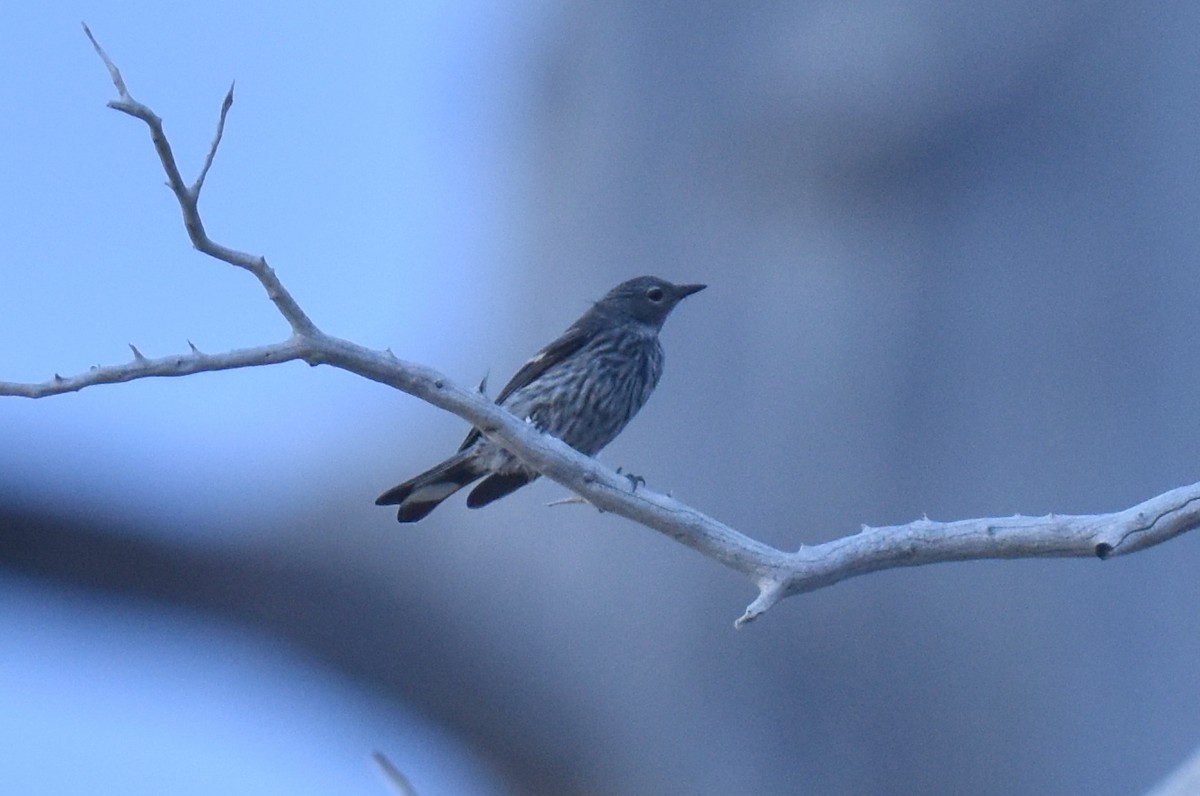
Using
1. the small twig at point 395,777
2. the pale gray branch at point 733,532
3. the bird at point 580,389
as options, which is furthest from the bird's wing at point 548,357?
the small twig at point 395,777

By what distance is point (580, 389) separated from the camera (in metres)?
4.75

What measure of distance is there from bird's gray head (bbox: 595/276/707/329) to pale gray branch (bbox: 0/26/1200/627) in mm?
2243

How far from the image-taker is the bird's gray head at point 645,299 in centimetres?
507

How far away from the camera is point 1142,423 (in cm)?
493

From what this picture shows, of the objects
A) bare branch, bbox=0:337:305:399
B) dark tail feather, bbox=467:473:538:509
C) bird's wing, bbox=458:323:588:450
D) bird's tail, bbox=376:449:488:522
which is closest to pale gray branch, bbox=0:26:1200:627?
bare branch, bbox=0:337:305:399

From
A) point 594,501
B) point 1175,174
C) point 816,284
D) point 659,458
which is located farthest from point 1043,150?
point 594,501

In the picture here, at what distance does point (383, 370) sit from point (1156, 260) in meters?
3.27

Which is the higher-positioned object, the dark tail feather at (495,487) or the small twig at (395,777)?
the dark tail feather at (495,487)

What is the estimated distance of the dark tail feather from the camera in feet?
14.8

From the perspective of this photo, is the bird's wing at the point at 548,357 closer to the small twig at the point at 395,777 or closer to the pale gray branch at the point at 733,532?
the pale gray branch at the point at 733,532

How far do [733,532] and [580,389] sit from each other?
2036mm

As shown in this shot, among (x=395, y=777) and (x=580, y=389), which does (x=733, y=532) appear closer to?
(x=395, y=777)

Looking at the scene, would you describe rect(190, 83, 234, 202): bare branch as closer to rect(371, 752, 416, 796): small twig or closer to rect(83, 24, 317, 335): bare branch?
rect(83, 24, 317, 335): bare branch

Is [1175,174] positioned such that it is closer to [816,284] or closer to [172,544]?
[816,284]
